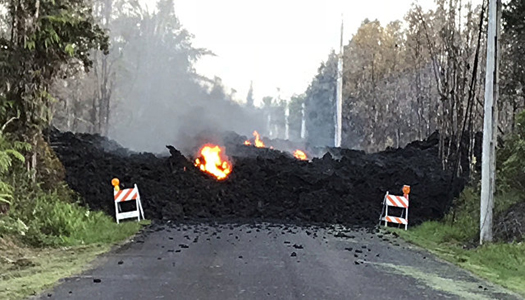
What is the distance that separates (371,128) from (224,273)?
47.3m

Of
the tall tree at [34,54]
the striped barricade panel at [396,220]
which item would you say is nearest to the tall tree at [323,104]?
the striped barricade panel at [396,220]

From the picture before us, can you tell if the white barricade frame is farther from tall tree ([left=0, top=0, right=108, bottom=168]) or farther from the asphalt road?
the asphalt road

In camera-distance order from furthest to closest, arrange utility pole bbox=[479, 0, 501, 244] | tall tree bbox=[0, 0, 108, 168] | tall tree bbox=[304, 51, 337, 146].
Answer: tall tree bbox=[304, 51, 337, 146], tall tree bbox=[0, 0, 108, 168], utility pole bbox=[479, 0, 501, 244]

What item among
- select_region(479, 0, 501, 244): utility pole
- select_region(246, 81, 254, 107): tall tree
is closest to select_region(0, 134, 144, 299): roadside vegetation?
select_region(479, 0, 501, 244): utility pole

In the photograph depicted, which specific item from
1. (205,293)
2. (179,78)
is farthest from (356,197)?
(179,78)

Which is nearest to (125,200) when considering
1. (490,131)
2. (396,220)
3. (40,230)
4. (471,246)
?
(40,230)

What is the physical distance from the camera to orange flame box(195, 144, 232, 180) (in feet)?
97.5

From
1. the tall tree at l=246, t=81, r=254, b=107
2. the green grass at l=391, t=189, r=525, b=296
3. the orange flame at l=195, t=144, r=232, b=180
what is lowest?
the green grass at l=391, t=189, r=525, b=296

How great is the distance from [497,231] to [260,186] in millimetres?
11590

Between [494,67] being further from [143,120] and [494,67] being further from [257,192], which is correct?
[143,120]

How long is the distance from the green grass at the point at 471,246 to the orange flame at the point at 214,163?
884 cm

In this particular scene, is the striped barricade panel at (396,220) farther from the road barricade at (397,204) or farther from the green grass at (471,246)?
the green grass at (471,246)

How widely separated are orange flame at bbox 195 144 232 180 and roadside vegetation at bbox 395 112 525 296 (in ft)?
29.4

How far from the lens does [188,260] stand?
13852 mm
